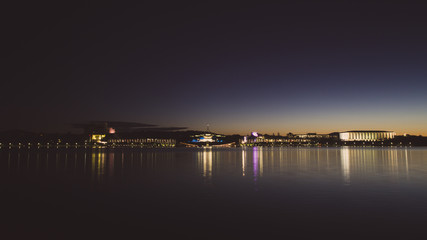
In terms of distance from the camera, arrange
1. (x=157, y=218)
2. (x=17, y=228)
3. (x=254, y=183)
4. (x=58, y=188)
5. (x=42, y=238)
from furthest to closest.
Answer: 1. (x=254, y=183)
2. (x=58, y=188)
3. (x=157, y=218)
4. (x=17, y=228)
5. (x=42, y=238)

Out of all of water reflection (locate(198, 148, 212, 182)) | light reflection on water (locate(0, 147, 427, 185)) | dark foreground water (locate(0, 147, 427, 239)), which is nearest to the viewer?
dark foreground water (locate(0, 147, 427, 239))

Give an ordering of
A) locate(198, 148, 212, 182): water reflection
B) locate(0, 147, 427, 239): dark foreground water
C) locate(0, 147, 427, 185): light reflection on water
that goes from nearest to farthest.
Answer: locate(0, 147, 427, 239): dark foreground water
locate(198, 148, 212, 182): water reflection
locate(0, 147, 427, 185): light reflection on water

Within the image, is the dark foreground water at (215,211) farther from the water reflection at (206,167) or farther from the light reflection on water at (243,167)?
the water reflection at (206,167)

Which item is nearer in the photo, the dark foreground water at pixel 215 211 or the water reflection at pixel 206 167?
the dark foreground water at pixel 215 211

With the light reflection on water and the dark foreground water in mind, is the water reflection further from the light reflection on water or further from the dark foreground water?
the dark foreground water


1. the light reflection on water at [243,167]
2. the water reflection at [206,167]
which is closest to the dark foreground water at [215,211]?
the light reflection on water at [243,167]

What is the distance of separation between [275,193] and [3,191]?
15.1 meters

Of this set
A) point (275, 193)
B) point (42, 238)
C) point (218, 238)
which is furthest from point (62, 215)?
point (275, 193)

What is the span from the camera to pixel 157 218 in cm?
1238

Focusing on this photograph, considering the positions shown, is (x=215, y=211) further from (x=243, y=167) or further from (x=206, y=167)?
(x=206, y=167)

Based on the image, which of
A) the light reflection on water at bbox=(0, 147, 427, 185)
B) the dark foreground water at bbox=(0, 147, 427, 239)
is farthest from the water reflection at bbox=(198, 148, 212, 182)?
the dark foreground water at bbox=(0, 147, 427, 239)

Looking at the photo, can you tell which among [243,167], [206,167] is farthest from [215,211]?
[206,167]

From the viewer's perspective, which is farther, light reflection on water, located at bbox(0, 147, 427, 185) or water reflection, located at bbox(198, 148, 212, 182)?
light reflection on water, located at bbox(0, 147, 427, 185)

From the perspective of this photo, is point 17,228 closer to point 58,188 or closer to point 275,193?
point 58,188
